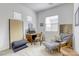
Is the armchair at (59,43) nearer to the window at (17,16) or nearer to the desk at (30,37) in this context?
the desk at (30,37)

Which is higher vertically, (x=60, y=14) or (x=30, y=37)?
(x=60, y=14)

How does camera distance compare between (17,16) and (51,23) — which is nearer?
(51,23)

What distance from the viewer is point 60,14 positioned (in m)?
2.65

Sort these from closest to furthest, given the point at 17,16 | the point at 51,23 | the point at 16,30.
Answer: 1. the point at 51,23
2. the point at 17,16
3. the point at 16,30

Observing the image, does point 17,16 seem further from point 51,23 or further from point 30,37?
point 51,23

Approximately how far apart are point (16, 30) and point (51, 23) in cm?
116

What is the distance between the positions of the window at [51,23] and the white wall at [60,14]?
4.1 inches

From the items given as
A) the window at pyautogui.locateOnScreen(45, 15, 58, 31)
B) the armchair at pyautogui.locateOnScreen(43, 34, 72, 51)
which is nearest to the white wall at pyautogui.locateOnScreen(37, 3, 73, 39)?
the window at pyautogui.locateOnScreen(45, 15, 58, 31)

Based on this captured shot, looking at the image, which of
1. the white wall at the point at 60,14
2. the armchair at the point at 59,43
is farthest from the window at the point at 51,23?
the armchair at the point at 59,43

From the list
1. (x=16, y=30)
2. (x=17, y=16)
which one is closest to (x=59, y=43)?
(x=16, y=30)

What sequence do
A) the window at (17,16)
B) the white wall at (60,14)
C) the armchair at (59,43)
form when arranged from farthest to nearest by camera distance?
1. the window at (17,16)
2. the armchair at (59,43)
3. the white wall at (60,14)

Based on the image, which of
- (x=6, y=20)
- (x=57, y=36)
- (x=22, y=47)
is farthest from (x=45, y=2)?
(x=22, y=47)

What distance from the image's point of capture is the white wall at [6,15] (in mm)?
2482

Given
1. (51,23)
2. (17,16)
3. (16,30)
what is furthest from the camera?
(16,30)
